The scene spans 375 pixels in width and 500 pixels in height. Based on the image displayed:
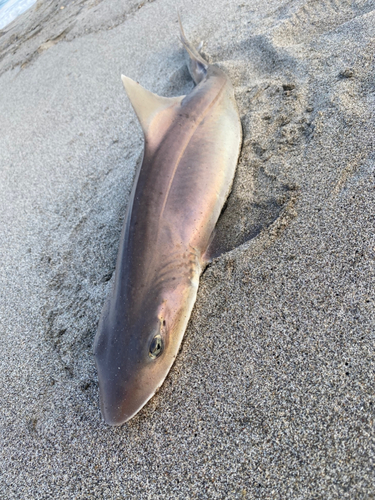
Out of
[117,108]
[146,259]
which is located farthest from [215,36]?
[146,259]

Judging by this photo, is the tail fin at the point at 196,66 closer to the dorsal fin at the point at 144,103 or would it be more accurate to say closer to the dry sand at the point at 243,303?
the dry sand at the point at 243,303

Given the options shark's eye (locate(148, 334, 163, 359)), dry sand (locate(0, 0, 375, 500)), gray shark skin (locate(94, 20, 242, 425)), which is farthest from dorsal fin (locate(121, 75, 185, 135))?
shark's eye (locate(148, 334, 163, 359))

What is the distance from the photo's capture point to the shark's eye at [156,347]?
1.76m

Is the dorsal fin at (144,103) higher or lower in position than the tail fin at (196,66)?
higher

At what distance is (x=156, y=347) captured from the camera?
177cm

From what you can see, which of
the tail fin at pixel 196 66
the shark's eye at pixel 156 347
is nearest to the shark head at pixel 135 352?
the shark's eye at pixel 156 347

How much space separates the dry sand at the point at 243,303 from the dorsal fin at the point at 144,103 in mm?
656

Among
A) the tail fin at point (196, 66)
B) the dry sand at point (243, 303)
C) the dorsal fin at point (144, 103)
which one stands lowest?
the dry sand at point (243, 303)

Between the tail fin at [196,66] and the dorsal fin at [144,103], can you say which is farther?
the tail fin at [196,66]

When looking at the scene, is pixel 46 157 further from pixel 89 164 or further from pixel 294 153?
pixel 294 153

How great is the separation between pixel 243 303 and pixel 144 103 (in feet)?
5.51

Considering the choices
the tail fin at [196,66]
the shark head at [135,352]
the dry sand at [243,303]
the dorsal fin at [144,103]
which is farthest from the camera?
the tail fin at [196,66]

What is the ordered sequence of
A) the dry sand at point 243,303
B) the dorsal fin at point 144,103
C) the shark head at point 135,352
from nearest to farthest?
the dry sand at point 243,303
the shark head at point 135,352
the dorsal fin at point 144,103

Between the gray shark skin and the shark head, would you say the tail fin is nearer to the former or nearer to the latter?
the gray shark skin
